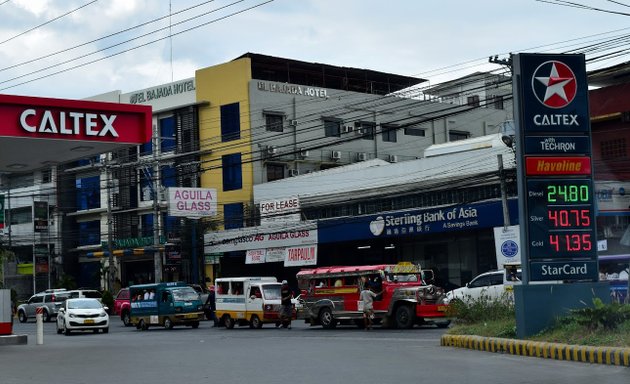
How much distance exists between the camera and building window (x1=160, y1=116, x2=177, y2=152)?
2574 inches

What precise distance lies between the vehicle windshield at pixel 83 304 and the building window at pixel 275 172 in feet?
79.8

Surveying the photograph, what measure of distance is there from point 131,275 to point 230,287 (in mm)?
34164

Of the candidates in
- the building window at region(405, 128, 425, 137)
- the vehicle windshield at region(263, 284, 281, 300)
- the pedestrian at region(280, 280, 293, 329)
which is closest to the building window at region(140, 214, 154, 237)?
the building window at region(405, 128, 425, 137)

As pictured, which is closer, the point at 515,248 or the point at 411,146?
the point at 515,248

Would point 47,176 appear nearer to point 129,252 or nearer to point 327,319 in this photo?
point 129,252

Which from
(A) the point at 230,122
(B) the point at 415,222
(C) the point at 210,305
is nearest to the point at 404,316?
(C) the point at 210,305

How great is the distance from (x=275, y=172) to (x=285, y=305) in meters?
27.4

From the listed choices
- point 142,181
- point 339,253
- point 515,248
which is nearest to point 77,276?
point 142,181

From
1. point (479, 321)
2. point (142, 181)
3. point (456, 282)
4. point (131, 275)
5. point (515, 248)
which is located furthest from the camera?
point (131, 275)

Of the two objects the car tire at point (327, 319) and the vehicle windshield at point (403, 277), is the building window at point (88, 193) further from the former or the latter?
the vehicle windshield at point (403, 277)

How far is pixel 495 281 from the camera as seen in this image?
111ft

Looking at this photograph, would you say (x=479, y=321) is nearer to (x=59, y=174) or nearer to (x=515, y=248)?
(x=515, y=248)

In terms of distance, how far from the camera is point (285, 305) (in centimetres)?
3625

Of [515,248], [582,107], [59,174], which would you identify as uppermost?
[59,174]
